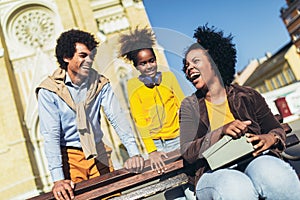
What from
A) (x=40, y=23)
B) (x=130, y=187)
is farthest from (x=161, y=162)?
(x=40, y=23)

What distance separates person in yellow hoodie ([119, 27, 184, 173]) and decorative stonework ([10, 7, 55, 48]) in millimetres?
16849

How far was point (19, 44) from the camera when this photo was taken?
1852 cm

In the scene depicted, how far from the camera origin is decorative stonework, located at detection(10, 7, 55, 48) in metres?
18.6

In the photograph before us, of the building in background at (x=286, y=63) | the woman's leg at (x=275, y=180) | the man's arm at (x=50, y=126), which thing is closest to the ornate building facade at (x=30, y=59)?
the man's arm at (x=50, y=126)

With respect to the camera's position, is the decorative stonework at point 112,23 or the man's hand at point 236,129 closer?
the man's hand at point 236,129

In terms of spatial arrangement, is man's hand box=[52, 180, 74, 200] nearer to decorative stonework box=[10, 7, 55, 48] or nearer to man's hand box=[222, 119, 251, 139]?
man's hand box=[222, 119, 251, 139]

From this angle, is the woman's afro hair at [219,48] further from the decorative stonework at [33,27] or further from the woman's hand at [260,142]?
the decorative stonework at [33,27]

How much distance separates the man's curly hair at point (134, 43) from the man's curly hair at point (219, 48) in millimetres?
362

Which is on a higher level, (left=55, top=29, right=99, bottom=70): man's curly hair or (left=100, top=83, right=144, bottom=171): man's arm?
(left=55, top=29, right=99, bottom=70): man's curly hair

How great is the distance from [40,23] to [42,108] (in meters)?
17.7

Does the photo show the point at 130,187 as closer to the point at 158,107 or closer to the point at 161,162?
the point at 161,162

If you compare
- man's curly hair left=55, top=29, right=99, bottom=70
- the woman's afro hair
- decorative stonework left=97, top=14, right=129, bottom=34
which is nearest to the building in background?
decorative stonework left=97, top=14, right=129, bottom=34

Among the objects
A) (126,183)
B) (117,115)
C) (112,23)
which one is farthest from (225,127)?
(112,23)

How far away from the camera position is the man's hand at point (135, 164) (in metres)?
2.29
